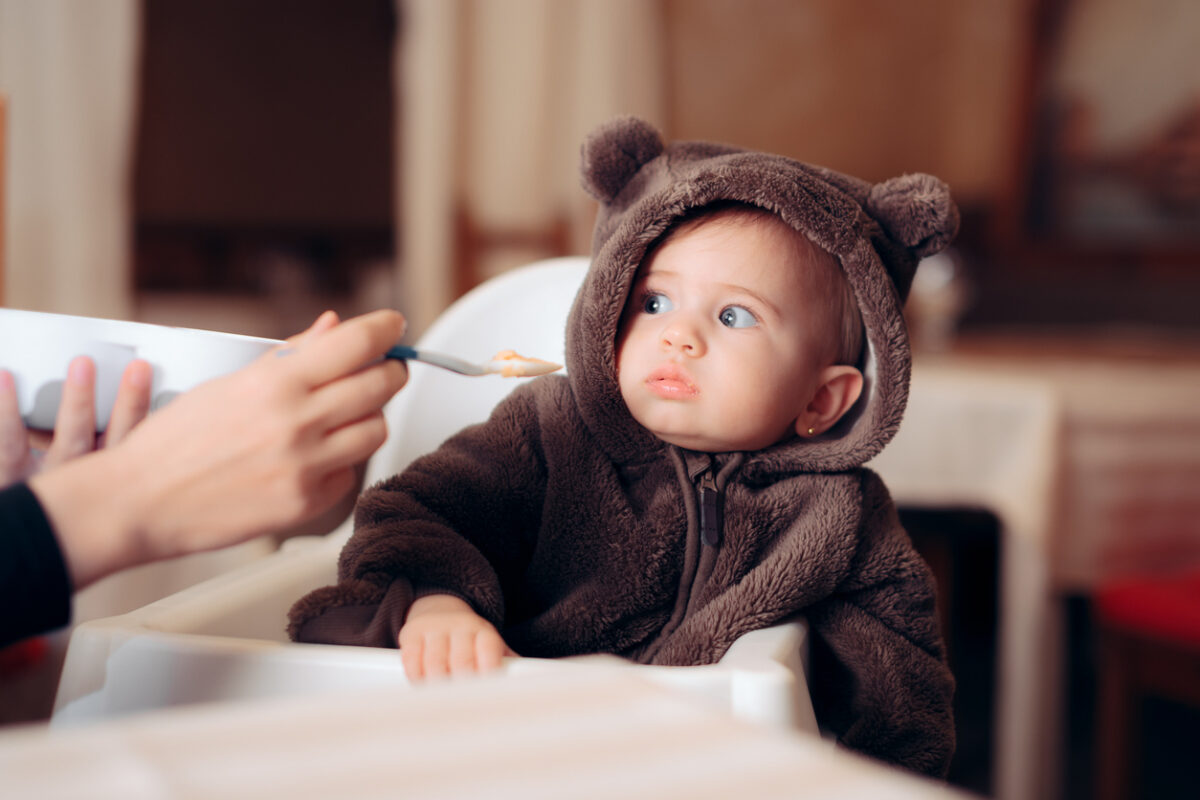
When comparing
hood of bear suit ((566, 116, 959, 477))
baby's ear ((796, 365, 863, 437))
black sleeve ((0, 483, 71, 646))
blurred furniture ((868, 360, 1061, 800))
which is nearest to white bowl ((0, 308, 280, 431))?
black sleeve ((0, 483, 71, 646))

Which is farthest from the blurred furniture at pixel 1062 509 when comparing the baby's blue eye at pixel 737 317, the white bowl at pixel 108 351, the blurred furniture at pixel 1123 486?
the white bowl at pixel 108 351

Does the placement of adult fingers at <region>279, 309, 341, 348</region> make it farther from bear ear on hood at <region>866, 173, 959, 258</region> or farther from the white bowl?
bear ear on hood at <region>866, 173, 959, 258</region>

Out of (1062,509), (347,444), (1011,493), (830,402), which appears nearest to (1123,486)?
(1062,509)

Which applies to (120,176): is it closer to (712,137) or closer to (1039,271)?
(712,137)

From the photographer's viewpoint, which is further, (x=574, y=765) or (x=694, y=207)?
(x=694, y=207)

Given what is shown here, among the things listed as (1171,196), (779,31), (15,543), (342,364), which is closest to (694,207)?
(342,364)

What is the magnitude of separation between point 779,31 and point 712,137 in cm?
44

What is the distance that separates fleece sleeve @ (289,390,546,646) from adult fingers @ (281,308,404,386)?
16 centimetres

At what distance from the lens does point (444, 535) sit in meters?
0.62

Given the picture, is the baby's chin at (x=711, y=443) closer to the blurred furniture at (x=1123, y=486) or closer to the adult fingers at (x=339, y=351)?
the adult fingers at (x=339, y=351)

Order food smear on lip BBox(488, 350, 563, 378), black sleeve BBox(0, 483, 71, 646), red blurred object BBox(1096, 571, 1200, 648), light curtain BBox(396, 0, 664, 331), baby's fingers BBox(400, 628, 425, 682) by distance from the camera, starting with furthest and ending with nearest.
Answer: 1. light curtain BBox(396, 0, 664, 331)
2. red blurred object BBox(1096, 571, 1200, 648)
3. food smear on lip BBox(488, 350, 563, 378)
4. baby's fingers BBox(400, 628, 425, 682)
5. black sleeve BBox(0, 483, 71, 646)

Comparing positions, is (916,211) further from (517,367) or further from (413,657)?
(413,657)

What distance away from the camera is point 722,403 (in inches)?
25.7

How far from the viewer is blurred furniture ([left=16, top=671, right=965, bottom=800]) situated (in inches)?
8.8
